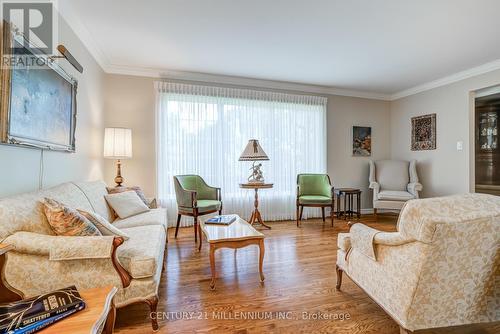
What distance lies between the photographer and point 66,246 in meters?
1.37

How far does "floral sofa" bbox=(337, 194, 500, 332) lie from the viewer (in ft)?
3.71

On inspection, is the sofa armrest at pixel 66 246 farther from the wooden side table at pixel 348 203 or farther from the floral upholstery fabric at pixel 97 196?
the wooden side table at pixel 348 203

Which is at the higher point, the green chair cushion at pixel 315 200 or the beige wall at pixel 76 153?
the beige wall at pixel 76 153

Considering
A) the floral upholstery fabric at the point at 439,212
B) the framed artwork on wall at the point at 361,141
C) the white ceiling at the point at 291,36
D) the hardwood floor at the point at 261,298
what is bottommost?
the hardwood floor at the point at 261,298

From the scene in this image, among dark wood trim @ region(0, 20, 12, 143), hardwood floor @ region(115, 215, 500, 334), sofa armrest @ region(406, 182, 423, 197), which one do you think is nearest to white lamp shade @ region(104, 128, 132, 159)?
hardwood floor @ region(115, 215, 500, 334)

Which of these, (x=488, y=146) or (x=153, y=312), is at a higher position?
(x=488, y=146)

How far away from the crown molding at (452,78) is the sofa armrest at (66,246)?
5169mm

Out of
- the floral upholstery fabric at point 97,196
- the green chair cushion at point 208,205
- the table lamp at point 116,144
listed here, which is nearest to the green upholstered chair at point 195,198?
the green chair cushion at point 208,205

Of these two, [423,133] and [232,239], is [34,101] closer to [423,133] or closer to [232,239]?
[232,239]

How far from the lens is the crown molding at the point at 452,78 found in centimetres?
359

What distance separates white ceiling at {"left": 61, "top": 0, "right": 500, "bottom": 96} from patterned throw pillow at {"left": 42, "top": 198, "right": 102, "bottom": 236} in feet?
6.26

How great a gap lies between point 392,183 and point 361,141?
1033 millimetres

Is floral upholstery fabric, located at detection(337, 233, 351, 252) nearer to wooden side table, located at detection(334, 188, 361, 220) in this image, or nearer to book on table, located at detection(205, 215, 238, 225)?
book on table, located at detection(205, 215, 238, 225)

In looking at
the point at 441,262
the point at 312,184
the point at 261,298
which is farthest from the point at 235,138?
the point at 441,262
